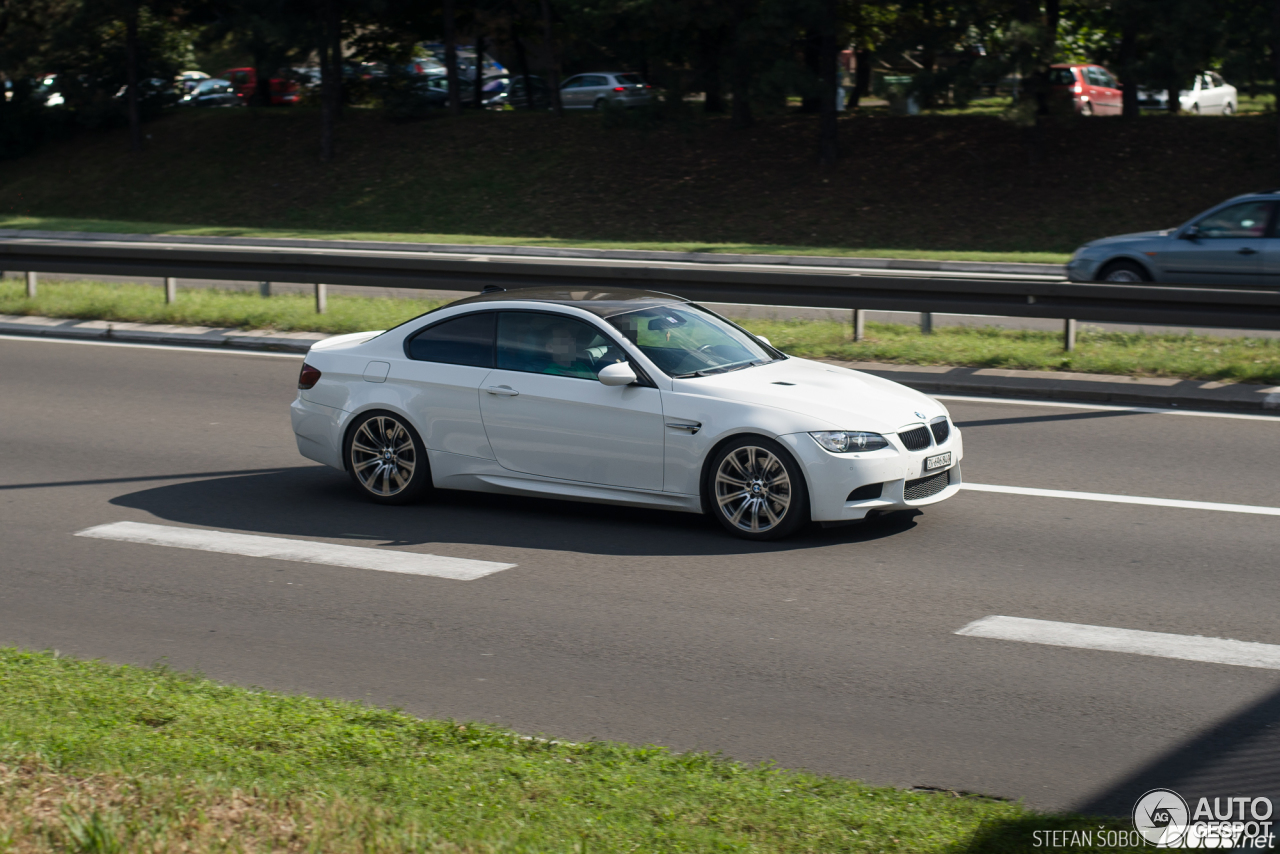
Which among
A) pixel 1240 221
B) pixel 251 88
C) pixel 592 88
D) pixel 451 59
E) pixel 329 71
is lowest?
pixel 1240 221

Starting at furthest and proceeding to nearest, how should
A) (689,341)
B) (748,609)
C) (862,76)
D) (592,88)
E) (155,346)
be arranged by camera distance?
1. (592,88)
2. (862,76)
3. (155,346)
4. (689,341)
5. (748,609)

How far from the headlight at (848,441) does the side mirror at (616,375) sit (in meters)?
1.18

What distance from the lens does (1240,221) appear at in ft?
58.6

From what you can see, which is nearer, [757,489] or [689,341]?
[757,489]

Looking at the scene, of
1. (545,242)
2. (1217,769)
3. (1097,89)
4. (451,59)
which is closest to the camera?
(1217,769)

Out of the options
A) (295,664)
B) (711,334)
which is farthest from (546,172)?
(295,664)

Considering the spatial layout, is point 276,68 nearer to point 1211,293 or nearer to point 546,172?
point 546,172

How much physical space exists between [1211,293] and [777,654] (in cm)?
857

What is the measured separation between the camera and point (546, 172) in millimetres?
37406

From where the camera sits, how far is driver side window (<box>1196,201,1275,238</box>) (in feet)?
58.4

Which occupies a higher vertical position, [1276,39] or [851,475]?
[1276,39]

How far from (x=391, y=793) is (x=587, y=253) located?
22624 mm

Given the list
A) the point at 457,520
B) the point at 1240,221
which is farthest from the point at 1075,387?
the point at 1240,221

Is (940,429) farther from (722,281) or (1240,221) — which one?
(1240,221)
